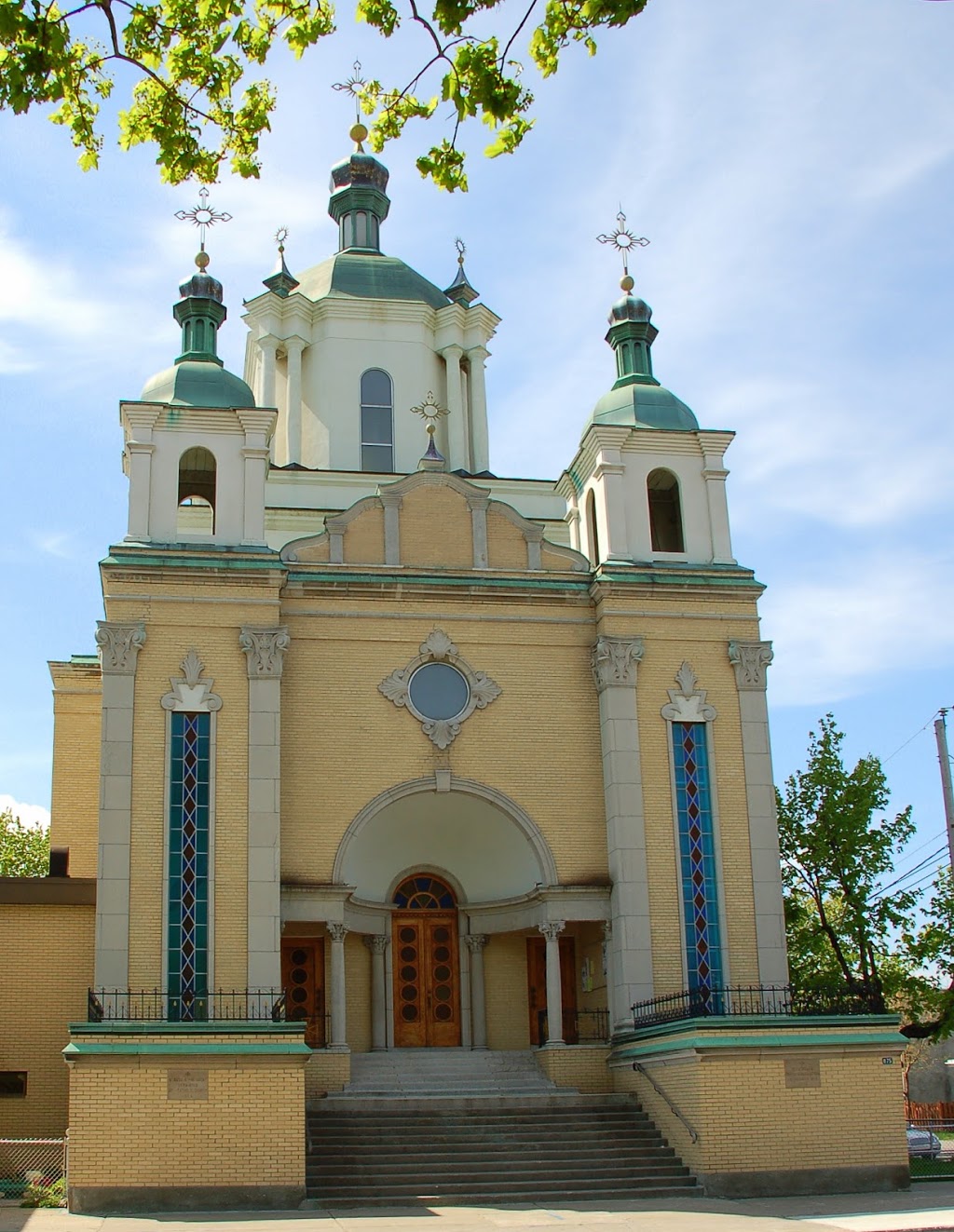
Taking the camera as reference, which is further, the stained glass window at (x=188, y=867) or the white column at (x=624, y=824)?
the white column at (x=624, y=824)

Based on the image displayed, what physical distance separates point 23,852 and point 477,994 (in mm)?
24552

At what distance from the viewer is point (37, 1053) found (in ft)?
73.5

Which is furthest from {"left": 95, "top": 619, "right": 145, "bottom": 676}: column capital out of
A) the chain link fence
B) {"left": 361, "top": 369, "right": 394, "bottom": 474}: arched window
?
{"left": 361, "top": 369, "right": 394, "bottom": 474}: arched window

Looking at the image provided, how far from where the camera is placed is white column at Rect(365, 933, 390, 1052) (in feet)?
79.7

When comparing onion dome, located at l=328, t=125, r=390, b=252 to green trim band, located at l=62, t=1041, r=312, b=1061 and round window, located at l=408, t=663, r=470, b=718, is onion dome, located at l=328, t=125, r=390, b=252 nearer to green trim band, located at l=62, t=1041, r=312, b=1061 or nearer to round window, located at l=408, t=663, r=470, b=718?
round window, located at l=408, t=663, r=470, b=718

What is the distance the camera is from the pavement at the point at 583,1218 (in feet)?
51.9

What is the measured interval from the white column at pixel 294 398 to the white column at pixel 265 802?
8.10m

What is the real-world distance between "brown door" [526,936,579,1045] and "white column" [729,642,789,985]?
3.51m

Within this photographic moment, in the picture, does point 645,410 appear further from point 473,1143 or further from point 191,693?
point 473,1143

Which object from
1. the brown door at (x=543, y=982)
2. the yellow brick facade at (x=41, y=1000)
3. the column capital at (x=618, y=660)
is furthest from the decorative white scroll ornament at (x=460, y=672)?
the yellow brick facade at (x=41, y=1000)

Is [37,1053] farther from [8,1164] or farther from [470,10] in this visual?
[470,10]

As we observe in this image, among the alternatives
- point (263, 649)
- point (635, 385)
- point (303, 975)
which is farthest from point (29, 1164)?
point (635, 385)

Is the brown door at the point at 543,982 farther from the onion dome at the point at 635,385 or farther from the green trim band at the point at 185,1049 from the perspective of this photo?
the onion dome at the point at 635,385

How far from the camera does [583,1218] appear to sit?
1700 cm
